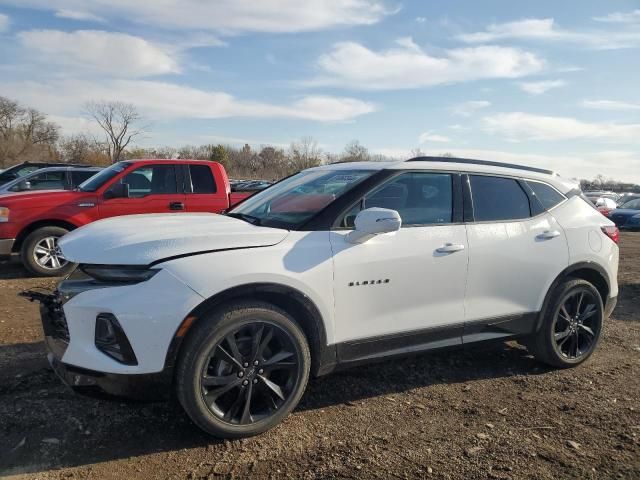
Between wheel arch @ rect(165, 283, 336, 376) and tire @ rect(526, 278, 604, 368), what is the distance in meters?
2.03

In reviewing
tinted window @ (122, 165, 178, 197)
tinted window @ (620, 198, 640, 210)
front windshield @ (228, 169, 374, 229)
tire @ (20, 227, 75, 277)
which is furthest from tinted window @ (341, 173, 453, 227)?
tinted window @ (620, 198, 640, 210)

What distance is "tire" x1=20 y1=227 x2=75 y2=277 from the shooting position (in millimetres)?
7266

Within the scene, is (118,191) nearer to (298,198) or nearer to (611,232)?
(298,198)

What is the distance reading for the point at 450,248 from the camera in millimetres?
3619

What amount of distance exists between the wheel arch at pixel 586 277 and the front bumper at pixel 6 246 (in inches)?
274

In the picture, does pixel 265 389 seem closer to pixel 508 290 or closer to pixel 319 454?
pixel 319 454

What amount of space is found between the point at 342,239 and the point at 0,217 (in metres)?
6.11

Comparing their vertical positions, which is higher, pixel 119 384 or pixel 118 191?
pixel 118 191

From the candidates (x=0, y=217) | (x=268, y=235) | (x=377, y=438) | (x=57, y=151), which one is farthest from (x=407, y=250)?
(x=57, y=151)

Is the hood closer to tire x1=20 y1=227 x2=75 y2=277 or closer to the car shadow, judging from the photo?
the car shadow

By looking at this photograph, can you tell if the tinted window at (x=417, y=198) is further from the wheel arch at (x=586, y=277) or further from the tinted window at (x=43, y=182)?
the tinted window at (x=43, y=182)

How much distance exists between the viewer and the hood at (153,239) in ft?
9.35

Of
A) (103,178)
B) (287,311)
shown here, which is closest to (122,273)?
(287,311)

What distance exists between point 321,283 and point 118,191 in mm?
5590
